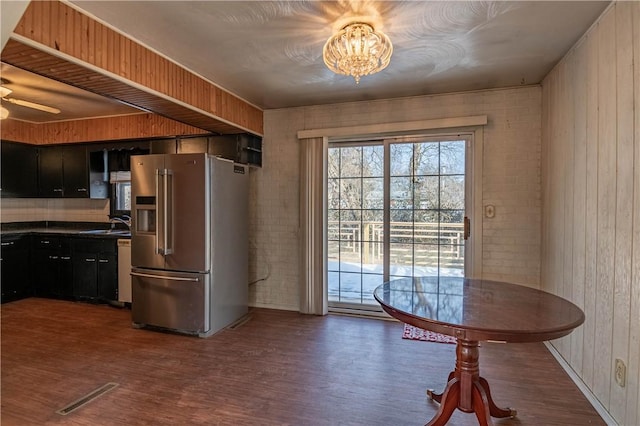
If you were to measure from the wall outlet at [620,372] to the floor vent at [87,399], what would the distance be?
322 centimetres

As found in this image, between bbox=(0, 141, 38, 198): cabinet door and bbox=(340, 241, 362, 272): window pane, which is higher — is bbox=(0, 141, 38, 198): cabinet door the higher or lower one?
the higher one

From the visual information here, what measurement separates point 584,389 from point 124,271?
474 centimetres

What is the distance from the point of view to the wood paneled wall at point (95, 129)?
4.17 meters

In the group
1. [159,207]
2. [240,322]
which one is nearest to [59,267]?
[159,207]

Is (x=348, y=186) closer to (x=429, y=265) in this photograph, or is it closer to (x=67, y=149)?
(x=429, y=265)

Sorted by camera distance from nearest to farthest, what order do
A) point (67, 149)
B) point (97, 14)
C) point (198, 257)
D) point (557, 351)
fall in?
point (97, 14)
point (557, 351)
point (198, 257)
point (67, 149)

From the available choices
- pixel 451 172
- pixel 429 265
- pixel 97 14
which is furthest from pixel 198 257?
pixel 451 172

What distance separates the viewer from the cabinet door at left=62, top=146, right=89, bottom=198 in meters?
4.72

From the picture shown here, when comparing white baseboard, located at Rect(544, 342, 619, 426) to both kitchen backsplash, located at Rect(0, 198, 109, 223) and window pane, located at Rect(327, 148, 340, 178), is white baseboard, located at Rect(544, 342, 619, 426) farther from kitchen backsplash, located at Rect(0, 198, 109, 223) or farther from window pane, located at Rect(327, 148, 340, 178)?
kitchen backsplash, located at Rect(0, 198, 109, 223)

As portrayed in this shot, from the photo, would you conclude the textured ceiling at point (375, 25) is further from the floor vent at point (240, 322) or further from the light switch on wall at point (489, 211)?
the floor vent at point (240, 322)

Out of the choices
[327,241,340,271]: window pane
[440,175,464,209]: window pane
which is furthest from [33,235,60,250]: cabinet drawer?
[440,175,464,209]: window pane

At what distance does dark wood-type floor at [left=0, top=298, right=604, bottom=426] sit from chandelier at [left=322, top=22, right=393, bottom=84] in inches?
86.6

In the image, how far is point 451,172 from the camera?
368cm

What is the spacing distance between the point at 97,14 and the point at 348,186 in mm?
2837
